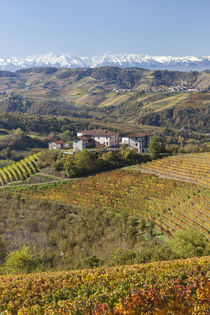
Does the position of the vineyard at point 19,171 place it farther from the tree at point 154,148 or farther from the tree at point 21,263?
the tree at point 21,263

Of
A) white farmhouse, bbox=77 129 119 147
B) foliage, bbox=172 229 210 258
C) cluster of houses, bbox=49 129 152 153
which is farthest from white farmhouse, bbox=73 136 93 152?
A: foliage, bbox=172 229 210 258

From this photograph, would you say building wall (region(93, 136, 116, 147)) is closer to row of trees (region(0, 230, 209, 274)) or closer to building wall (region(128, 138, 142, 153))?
building wall (region(128, 138, 142, 153))

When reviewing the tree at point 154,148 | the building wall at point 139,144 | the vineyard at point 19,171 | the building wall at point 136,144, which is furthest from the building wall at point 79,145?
the tree at point 154,148

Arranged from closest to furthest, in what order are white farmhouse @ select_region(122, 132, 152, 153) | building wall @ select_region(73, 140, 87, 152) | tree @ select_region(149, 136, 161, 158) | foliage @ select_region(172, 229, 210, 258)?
foliage @ select_region(172, 229, 210, 258) < tree @ select_region(149, 136, 161, 158) < white farmhouse @ select_region(122, 132, 152, 153) < building wall @ select_region(73, 140, 87, 152)

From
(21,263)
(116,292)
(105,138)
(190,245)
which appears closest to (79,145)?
(105,138)

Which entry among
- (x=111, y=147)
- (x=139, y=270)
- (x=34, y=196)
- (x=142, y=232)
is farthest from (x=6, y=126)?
(x=139, y=270)

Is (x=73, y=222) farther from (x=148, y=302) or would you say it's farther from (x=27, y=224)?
(x=148, y=302)
